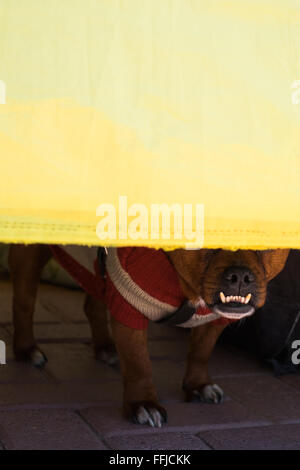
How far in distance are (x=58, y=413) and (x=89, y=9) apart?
104cm

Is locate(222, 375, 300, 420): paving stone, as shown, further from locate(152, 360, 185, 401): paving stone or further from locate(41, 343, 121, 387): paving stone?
locate(41, 343, 121, 387): paving stone

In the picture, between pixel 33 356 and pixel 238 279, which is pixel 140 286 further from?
pixel 33 356

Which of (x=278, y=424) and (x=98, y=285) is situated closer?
(x=278, y=424)

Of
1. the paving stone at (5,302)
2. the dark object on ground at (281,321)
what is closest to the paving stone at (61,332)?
the paving stone at (5,302)

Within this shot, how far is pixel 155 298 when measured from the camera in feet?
5.87

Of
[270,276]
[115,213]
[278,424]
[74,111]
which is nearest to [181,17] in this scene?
[74,111]

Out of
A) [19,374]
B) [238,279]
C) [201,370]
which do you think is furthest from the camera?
[19,374]

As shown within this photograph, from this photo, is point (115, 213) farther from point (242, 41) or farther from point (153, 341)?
point (153, 341)

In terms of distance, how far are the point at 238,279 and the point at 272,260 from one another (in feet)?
0.54

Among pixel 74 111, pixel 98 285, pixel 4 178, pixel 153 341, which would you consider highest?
pixel 74 111

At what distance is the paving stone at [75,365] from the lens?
7.14 feet

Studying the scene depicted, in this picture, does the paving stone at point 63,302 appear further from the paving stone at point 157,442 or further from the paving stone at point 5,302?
the paving stone at point 157,442

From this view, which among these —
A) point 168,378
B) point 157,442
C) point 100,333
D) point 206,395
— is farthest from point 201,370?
point 100,333

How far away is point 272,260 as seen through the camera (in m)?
1.70
